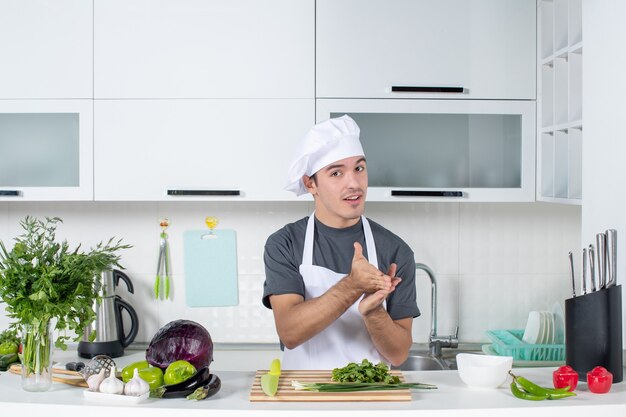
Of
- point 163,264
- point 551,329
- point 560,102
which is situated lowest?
point 551,329

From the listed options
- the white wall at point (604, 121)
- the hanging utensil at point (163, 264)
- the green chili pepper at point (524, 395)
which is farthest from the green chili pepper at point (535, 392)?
the hanging utensil at point (163, 264)

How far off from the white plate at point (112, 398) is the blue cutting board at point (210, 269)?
58.4 inches

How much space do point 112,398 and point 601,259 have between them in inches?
50.7

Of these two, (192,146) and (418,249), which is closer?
(192,146)

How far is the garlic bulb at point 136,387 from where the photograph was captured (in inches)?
71.4

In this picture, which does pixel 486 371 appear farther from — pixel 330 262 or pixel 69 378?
pixel 69 378

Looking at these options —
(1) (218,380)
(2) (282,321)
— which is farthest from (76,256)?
(2) (282,321)

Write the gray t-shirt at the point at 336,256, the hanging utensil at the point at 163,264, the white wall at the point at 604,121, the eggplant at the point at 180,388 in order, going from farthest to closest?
the hanging utensil at the point at 163,264 < the gray t-shirt at the point at 336,256 < the white wall at the point at 604,121 < the eggplant at the point at 180,388

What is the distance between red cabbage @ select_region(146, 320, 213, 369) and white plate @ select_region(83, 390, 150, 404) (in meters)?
0.17

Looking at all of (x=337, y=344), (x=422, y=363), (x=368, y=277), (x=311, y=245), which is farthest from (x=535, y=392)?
(x=422, y=363)

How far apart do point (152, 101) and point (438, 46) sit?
1.06 meters

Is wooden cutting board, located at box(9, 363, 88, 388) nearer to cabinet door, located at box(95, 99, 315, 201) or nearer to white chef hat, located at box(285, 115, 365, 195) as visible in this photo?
white chef hat, located at box(285, 115, 365, 195)

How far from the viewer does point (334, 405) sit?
178cm

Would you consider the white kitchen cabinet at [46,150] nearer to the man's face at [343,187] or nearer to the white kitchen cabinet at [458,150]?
the white kitchen cabinet at [458,150]
